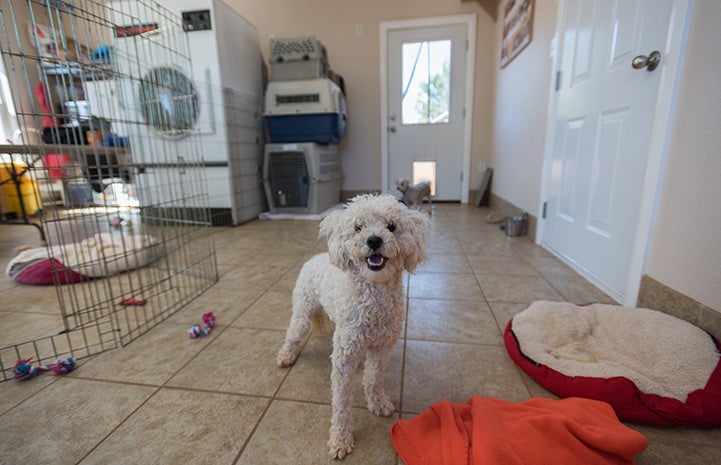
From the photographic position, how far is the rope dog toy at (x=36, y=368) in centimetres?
111

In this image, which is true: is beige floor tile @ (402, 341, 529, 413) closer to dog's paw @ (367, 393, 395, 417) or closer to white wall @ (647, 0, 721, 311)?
dog's paw @ (367, 393, 395, 417)

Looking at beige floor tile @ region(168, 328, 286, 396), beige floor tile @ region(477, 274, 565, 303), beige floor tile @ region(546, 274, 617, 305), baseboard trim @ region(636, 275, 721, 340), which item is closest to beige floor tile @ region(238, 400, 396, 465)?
beige floor tile @ region(168, 328, 286, 396)

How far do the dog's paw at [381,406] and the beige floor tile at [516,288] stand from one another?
90 centimetres

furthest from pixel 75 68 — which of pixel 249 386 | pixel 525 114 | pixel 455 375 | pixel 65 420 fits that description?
pixel 525 114

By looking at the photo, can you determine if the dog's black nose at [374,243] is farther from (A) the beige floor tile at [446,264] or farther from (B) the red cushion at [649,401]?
(A) the beige floor tile at [446,264]

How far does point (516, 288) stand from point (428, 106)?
127 inches

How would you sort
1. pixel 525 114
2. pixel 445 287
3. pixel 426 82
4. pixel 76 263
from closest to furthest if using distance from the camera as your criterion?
1. pixel 445 287
2. pixel 76 263
3. pixel 525 114
4. pixel 426 82

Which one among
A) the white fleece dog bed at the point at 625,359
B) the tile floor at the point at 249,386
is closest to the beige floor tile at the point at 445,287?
the tile floor at the point at 249,386

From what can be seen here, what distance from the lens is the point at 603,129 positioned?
1.72 meters

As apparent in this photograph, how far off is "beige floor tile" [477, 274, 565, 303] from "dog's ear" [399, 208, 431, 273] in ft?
3.13

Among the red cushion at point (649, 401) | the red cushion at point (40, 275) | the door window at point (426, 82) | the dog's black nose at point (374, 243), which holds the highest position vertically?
the door window at point (426, 82)

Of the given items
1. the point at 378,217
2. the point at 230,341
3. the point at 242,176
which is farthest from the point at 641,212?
the point at 242,176

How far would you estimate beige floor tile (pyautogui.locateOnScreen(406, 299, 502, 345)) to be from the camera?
1.32 metres

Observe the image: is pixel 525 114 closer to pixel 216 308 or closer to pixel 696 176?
pixel 696 176
